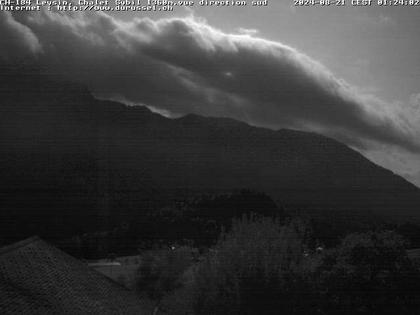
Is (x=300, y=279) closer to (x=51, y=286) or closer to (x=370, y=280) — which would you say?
(x=370, y=280)

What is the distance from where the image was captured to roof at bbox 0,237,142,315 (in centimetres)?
855

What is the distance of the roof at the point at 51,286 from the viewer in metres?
8.55

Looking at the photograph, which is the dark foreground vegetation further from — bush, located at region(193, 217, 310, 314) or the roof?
the roof

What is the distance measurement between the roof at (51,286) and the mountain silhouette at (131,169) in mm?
9225

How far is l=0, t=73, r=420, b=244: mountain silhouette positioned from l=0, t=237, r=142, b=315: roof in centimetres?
923

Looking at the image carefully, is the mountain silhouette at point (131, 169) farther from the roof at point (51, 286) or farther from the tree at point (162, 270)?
the roof at point (51, 286)

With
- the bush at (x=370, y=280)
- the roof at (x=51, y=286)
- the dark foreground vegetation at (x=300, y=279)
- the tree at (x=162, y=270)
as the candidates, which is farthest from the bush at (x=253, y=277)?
the tree at (x=162, y=270)

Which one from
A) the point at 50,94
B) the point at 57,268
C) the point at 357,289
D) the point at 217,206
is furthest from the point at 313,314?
the point at 50,94

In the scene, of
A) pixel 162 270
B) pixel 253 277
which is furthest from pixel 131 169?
pixel 253 277

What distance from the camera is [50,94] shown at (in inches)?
1116

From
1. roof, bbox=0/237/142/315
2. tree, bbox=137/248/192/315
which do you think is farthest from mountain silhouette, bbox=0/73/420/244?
roof, bbox=0/237/142/315

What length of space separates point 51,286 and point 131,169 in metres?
16.7

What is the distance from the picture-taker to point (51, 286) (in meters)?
9.98

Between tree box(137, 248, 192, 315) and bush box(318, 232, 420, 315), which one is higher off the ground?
bush box(318, 232, 420, 315)
